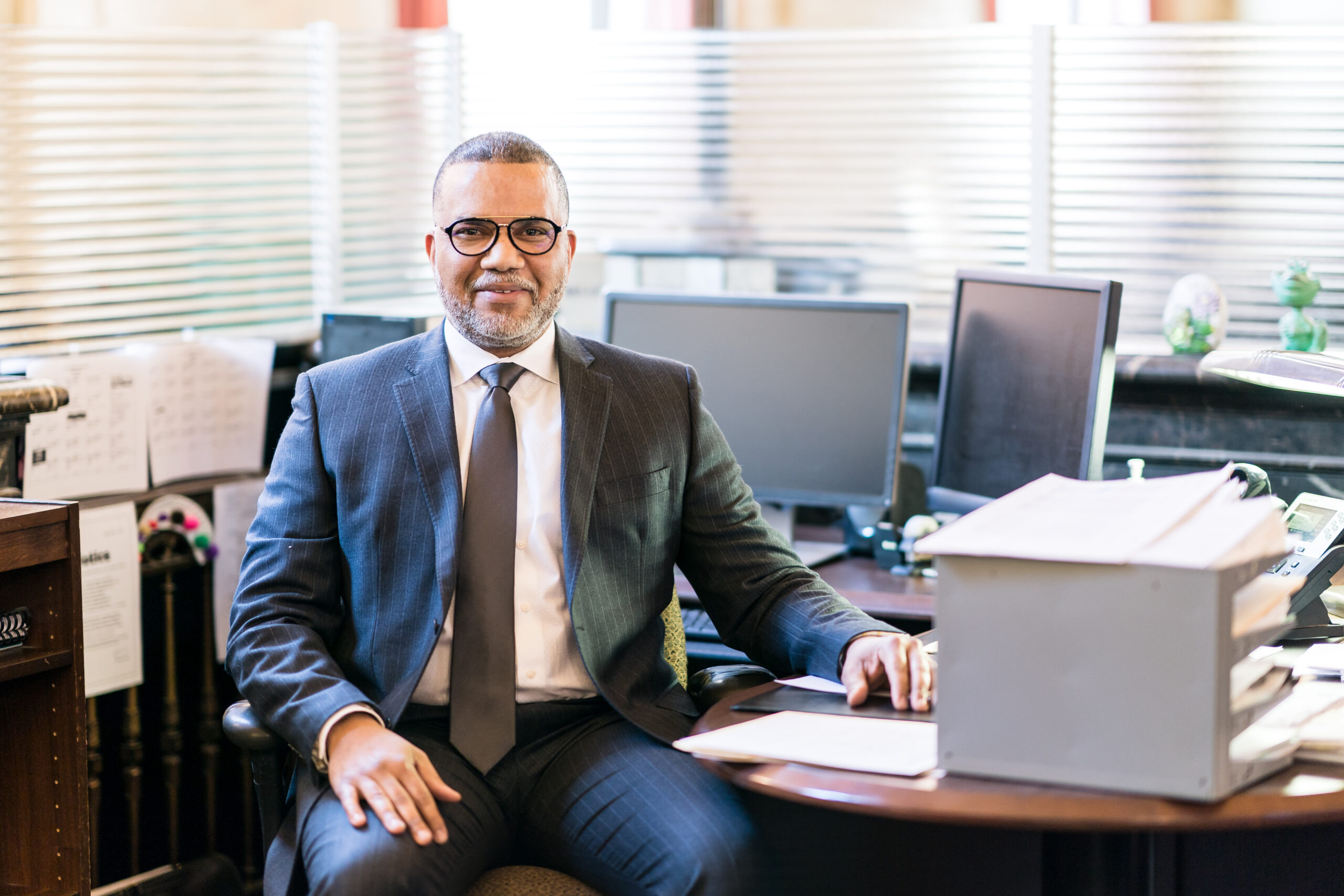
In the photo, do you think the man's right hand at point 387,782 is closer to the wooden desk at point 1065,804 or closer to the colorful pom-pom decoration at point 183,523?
the wooden desk at point 1065,804

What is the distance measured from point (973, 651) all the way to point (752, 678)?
0.63 meters

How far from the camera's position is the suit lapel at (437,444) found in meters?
1.84

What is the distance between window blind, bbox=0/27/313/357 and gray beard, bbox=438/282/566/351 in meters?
1.08

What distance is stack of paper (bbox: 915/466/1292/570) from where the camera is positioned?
1.26m

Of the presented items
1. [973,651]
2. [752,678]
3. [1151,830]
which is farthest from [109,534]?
[1151,830]

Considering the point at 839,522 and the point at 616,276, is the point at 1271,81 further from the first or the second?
the point at 616,276

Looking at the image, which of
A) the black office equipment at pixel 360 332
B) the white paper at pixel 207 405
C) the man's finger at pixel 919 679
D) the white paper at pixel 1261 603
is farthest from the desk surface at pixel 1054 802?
the white paper at pixel 207 405

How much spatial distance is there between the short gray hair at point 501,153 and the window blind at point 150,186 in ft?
3.51

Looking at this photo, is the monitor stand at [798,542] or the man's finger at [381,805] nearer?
the man's finger at [381,805]

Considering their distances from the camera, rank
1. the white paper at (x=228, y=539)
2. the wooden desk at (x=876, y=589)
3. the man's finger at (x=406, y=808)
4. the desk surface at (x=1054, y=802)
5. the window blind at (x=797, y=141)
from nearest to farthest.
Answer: the desk surface at (x=1054, y=802), the man's finger at (x=406, y=808), the wooden desk at (x=876, y=589), the white paper at (x=228, y=539), the window blind at (x=797, y=141)

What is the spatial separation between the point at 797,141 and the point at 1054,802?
215cm

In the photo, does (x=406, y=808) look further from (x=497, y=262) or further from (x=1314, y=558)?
(x=1314, y=558)

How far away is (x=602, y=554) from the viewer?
6.28 ft

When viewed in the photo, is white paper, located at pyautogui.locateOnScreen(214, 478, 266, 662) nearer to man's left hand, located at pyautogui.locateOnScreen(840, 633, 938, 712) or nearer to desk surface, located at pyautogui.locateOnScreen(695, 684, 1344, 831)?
man's left hand, located at pyautogui.locateOnScreen(840, 633, 938, 712)
